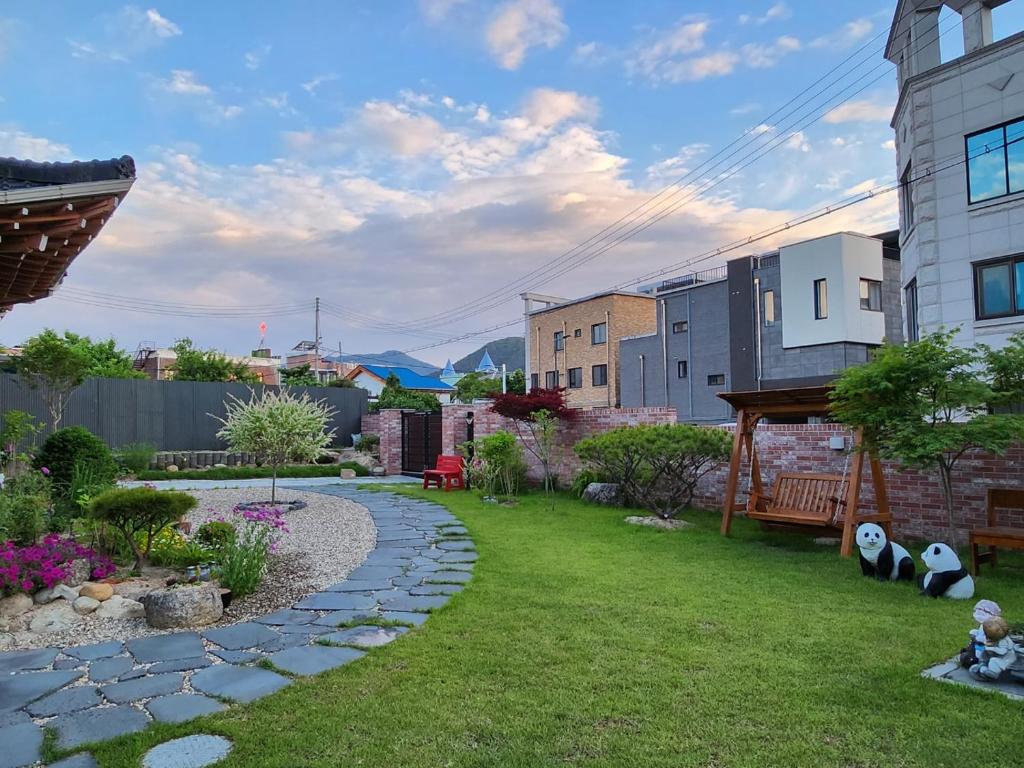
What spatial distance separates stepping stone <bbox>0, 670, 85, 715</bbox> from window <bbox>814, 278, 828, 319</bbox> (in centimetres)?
2296

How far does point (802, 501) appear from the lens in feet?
24.4

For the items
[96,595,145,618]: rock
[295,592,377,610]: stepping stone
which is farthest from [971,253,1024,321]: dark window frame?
[96,595,145,618]: rock

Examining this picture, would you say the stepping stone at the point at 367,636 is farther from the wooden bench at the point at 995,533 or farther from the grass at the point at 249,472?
the grass at the point at 249,472

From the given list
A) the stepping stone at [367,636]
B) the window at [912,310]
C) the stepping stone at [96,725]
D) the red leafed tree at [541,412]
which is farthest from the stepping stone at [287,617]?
the window at [912,310]

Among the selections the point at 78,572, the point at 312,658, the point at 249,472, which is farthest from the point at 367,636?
the point at 249,472

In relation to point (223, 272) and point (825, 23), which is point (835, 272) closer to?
point (825, 23)

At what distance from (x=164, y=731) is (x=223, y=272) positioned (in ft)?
53.7

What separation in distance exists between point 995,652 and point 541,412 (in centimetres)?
820

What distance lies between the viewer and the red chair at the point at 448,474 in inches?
496

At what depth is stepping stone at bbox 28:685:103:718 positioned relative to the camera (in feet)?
9.47

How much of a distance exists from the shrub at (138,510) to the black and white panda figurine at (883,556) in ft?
18.9

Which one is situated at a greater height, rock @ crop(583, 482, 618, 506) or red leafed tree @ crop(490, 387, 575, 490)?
red leafed tree @ crop(490, 387, 575, 490)

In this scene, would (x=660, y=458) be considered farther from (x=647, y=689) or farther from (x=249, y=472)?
(x=249, y=472)

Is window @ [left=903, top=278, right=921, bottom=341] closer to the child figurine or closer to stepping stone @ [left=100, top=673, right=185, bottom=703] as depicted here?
the child figurine
